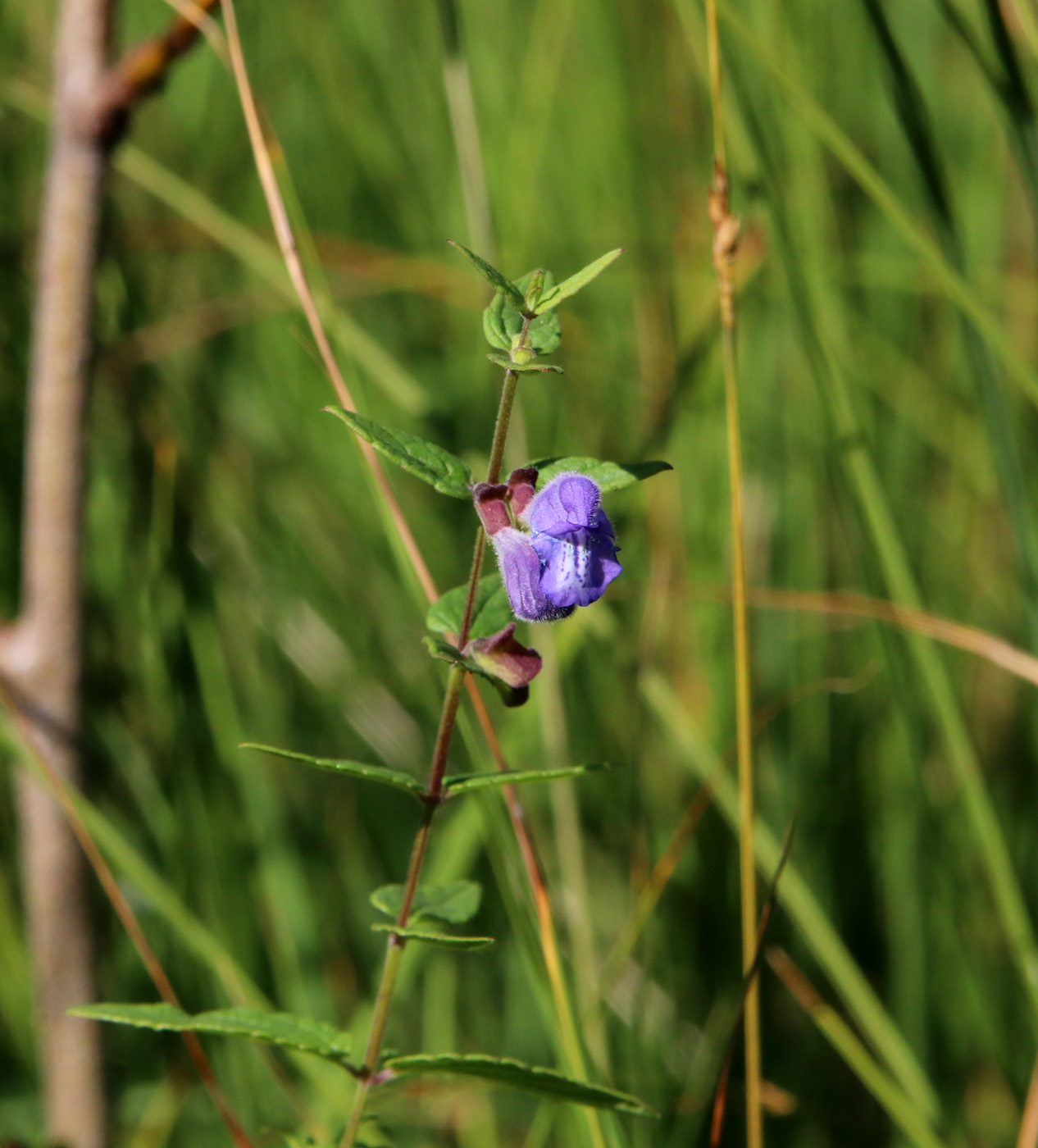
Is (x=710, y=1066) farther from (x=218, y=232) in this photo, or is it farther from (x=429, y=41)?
(x=429, y=41)

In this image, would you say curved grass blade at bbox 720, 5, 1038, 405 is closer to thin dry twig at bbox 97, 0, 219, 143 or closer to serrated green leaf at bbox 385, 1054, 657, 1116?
thin dry twig at bbox 97, 0, 219, 143

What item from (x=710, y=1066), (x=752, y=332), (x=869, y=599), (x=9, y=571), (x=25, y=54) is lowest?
(x=710, y=1066)

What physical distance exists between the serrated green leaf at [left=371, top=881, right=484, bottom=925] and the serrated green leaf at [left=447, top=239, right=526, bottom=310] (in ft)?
1.03

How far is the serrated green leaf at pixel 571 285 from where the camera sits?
1.64 feet

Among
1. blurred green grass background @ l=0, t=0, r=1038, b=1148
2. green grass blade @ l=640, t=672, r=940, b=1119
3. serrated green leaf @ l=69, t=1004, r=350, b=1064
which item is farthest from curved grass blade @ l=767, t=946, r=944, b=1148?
serrated green leaf @ l=69, t=1004, r=350, b=1064

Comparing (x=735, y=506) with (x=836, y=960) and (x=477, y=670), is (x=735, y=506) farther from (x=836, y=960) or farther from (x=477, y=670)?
(x=836, y=960)

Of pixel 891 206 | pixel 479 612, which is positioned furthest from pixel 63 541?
pixel 891 206

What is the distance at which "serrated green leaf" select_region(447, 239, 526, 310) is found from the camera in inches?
18.2

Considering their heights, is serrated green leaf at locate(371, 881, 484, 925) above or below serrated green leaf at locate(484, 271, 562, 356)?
below

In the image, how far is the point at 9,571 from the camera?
50.8 inches

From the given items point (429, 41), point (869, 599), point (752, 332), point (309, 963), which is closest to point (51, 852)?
point (309, 963)

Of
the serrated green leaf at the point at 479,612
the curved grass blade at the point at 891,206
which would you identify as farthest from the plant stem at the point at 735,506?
the serrated green leaf at the point at 479,612

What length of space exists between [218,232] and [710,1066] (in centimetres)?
95

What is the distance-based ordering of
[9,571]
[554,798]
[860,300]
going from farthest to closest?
[860,300] < [9,571] < [554,798]
